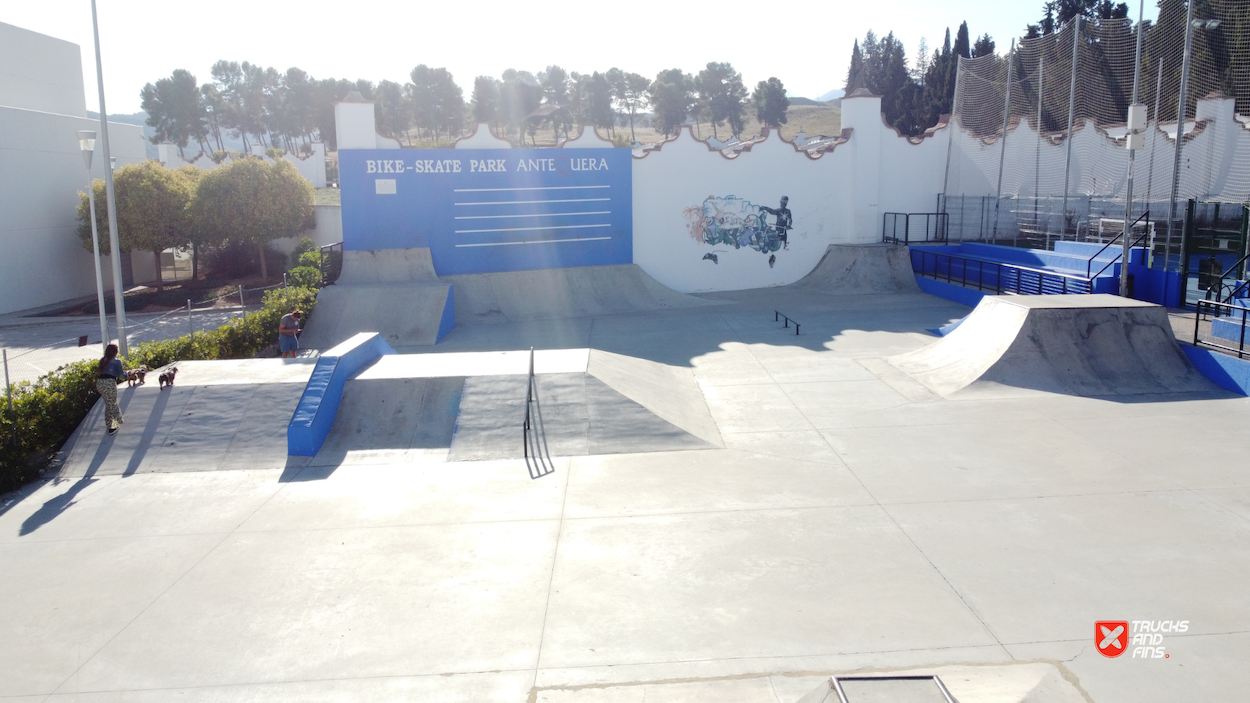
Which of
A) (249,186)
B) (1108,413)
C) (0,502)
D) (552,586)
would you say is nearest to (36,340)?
(249,186)

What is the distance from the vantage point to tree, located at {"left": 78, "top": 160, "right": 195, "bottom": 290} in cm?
2697

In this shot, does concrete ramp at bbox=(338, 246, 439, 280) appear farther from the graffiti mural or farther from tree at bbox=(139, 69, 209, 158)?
tree at bbox=(139, 69, 209, 158)

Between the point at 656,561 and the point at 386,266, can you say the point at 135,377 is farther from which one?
the point at 386,266

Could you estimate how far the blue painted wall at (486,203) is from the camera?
23219 mm

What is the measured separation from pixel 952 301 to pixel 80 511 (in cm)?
2088

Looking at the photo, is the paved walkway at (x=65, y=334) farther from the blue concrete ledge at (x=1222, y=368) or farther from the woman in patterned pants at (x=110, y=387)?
the blue concrete ledge at (x=1222, y=368)

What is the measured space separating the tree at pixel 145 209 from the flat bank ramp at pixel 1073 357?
25330 mm

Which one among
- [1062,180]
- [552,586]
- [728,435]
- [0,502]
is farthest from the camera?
[1062,180]

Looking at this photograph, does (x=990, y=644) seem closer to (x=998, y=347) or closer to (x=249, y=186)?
(x=998, y=347)

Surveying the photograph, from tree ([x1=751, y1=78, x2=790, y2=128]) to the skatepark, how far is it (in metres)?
73.9

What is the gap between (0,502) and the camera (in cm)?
970

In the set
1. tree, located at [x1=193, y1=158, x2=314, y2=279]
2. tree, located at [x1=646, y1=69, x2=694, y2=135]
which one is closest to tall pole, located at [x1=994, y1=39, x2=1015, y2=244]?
tree, located at [x1=193, y1=158, x2=314, y2=279]

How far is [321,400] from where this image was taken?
36.9 ft

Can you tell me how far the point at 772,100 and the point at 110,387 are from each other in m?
80.7
